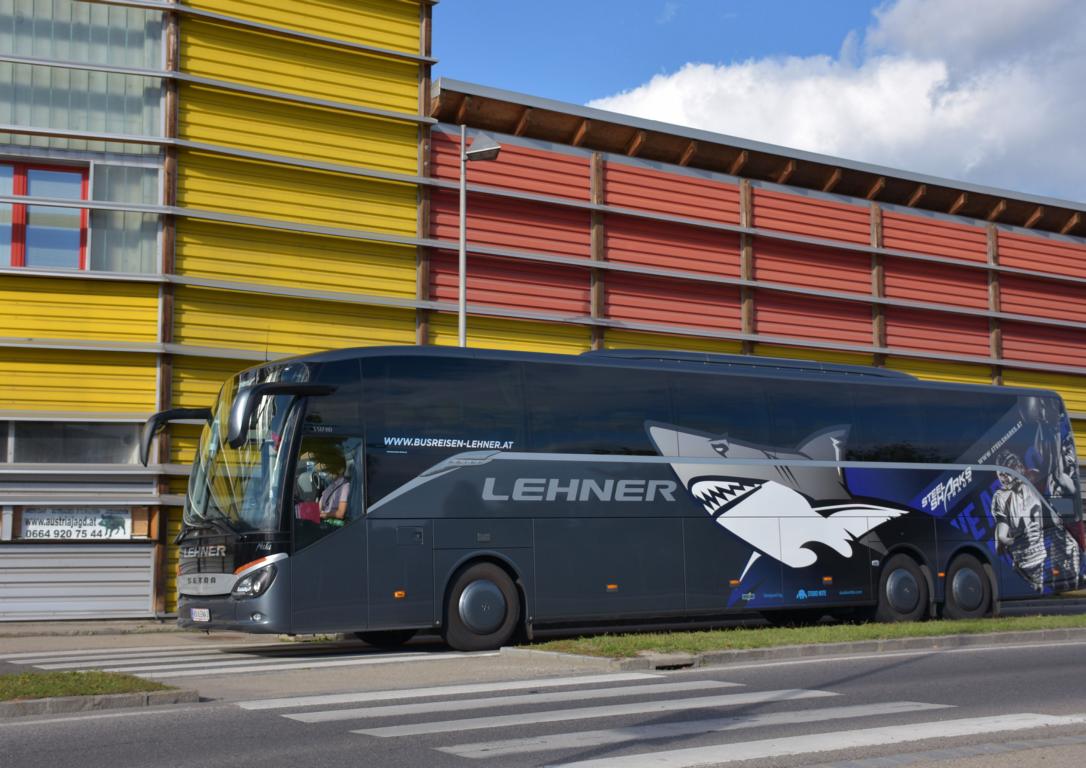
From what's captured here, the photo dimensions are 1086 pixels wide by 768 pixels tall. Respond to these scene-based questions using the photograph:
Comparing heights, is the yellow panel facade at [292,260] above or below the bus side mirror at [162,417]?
above

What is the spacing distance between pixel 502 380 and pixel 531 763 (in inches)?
362

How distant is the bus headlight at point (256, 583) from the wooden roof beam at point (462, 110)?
14.3 metres

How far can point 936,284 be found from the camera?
33656 millimetres

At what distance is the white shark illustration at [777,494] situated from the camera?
18.7 m

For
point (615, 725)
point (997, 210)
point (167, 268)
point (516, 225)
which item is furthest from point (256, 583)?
point (997, 210)

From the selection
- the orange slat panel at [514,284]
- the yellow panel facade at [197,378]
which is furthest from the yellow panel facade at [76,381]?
the orange slat panel at [514,284]

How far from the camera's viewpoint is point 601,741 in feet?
29.1

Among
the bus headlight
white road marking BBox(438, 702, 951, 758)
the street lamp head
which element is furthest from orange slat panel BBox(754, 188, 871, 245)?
white road marking BBox(438, 702, 951, 758)

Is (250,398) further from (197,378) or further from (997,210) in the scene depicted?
(997,210)

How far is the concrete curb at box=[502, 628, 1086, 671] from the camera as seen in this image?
13.6m

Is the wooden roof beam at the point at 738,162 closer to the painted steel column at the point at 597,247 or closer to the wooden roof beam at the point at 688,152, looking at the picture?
the wooden roof beam at the point at 688,152

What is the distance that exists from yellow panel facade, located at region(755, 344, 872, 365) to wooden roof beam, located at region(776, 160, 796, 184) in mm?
4018

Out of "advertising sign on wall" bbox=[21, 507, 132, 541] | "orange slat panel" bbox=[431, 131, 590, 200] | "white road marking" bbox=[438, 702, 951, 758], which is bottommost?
"white road marking" bbox=[438, 702, 951, 758]

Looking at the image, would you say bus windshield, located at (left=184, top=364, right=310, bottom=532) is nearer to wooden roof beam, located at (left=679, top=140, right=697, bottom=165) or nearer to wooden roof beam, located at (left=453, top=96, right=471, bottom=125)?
wooden roof beam, located at (left=453, top=96, right=471, bottom=125)
